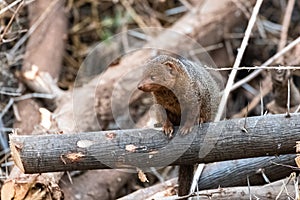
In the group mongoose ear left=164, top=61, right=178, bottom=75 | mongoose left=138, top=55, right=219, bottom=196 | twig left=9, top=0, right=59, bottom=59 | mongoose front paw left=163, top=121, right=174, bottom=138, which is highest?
twig left=9, top=0, right=59, bottom=59

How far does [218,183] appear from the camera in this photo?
2.36 metres

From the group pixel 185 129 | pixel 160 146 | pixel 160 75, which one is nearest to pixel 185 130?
pixel 185 129

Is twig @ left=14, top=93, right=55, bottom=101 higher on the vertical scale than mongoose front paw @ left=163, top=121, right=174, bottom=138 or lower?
lower

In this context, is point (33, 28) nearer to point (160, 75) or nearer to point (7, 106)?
point (7, 106)

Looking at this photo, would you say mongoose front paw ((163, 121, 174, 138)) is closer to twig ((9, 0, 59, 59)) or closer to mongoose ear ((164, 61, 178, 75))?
mongoose ear ((164, 61, 178, 75))

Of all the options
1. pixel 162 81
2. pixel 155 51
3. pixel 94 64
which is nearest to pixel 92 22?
pixel 94 64

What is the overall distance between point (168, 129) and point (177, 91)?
14 centimetres

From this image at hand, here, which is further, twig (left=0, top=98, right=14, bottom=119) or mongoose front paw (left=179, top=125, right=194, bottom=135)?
twig (left=0, top=98, right=14, bottom=119)

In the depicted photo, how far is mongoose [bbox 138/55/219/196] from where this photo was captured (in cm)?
191

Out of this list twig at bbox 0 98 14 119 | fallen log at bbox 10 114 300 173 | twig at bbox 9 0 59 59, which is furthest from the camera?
twig at bbox 9 0 59 59

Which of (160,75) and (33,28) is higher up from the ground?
(33,28)

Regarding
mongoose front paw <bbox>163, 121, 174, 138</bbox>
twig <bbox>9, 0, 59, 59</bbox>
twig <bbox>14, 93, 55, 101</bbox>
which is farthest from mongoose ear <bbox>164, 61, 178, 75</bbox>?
twig <bbox>9, 0, 59, 59</bbox>

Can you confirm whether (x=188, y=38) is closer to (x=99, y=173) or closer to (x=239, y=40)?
(x=239, y=40)

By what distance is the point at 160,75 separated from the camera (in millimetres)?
1895
